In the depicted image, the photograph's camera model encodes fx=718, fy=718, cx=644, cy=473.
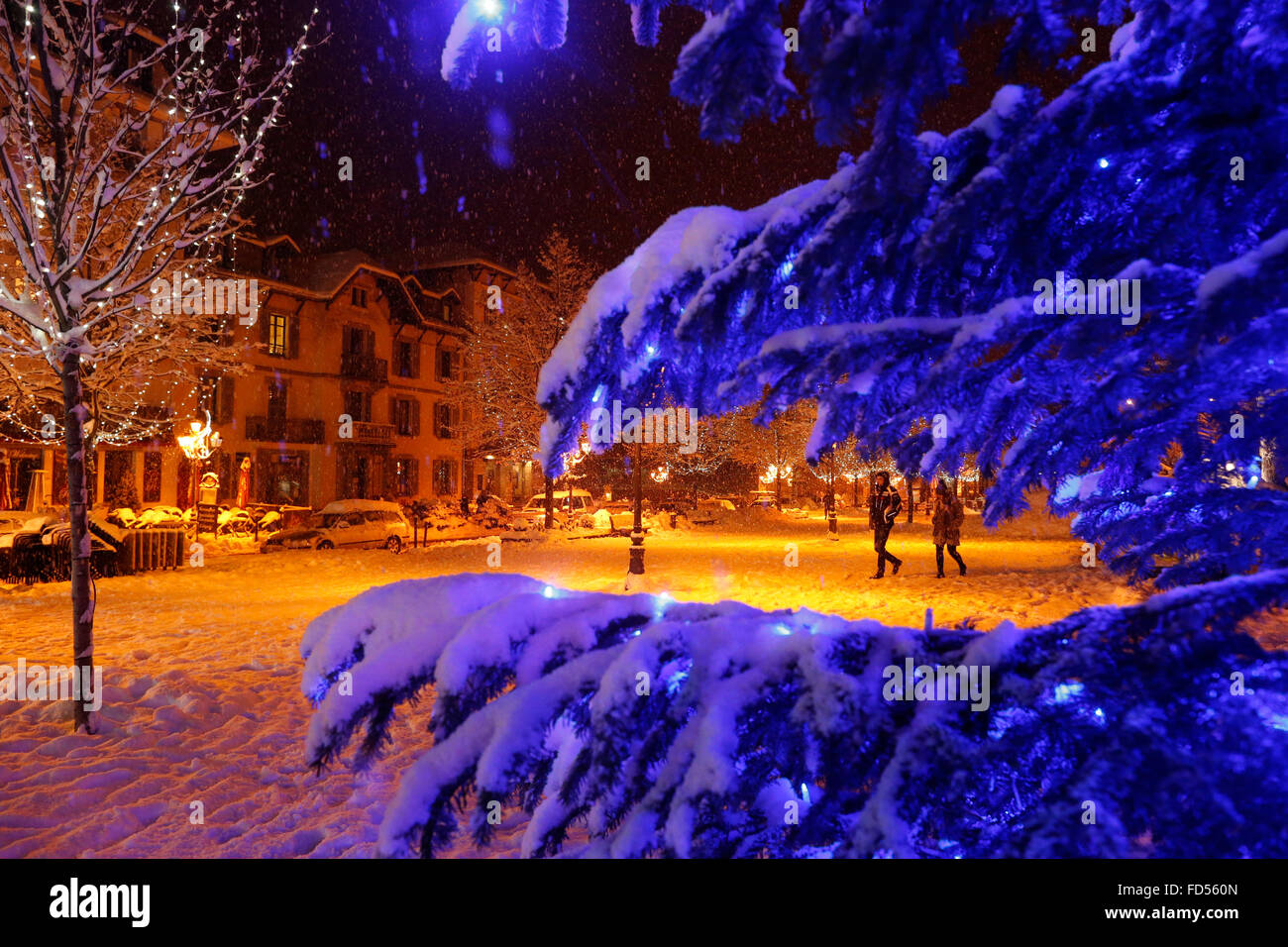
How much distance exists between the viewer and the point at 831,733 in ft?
4.82

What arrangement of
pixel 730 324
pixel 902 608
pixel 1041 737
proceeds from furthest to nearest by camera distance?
1. pixel 902 608
2. pixel 730 324
3. pixel 1041 737

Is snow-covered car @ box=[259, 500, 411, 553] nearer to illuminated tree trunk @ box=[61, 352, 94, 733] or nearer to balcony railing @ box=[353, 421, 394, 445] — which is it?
balcony railing @ box=[353, 421, 394, 445]

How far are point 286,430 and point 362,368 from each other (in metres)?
5.85

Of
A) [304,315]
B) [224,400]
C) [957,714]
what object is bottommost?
[957,714]

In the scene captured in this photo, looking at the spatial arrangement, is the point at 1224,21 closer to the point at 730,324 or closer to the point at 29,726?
the point at 730,324

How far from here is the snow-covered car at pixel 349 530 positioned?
2257cm

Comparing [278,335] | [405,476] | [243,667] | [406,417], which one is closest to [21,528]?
[243,667]

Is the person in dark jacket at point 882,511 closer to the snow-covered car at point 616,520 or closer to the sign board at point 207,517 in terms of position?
the snow-covered car at point 616,520

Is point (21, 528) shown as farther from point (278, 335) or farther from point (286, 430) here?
point (278, 335)

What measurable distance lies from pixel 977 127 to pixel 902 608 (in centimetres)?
1078

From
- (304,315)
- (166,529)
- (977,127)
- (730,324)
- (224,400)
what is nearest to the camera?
(977,127)

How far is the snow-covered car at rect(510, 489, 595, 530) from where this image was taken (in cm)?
3159

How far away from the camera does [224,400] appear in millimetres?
34625
